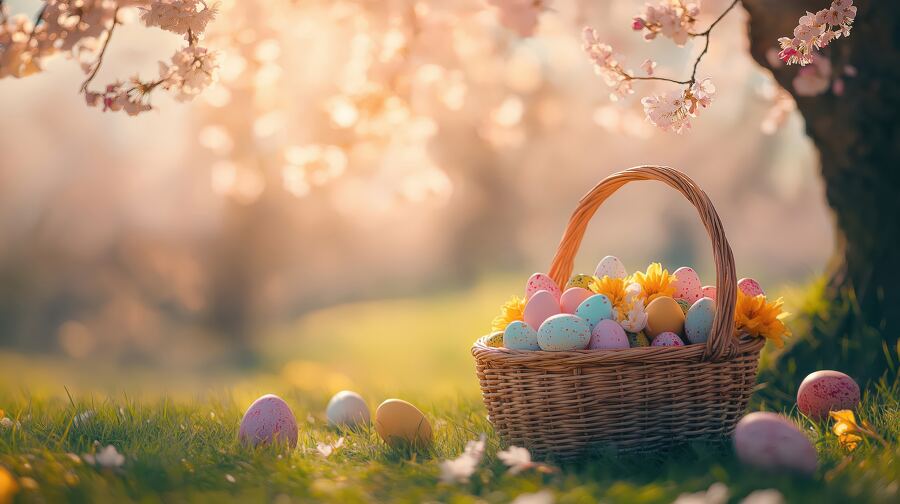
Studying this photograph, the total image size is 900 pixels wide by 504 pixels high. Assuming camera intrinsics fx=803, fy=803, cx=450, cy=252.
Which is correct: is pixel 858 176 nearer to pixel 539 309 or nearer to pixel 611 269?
pixel 611 269

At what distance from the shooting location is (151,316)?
825cm

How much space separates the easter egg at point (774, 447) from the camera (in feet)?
5.93

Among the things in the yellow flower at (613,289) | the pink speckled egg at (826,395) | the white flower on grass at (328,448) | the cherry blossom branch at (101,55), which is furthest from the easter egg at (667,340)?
the cherry blossom branch at (101,55)

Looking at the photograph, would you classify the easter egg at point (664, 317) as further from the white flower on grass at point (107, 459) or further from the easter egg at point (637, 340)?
the white flower on grass at point (107, 459)

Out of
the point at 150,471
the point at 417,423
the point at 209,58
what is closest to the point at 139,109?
the point at 209,58

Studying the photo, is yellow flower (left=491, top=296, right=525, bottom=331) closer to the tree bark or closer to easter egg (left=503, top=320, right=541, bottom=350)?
easter egg (left=503, top=320, right=541, bottom=350)

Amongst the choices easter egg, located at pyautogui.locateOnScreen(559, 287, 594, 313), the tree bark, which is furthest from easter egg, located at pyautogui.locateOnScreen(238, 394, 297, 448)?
the tree bark

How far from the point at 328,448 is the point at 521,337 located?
26.1 inches

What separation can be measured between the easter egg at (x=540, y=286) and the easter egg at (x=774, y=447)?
30.2 inches

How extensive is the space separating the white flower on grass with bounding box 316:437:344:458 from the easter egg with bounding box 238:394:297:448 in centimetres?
8

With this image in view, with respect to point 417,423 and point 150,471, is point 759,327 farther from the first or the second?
point 150,471

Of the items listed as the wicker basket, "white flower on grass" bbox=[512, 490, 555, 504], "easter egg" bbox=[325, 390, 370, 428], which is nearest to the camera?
"white flower on grass" bbox=[512, 490, 555, 504]

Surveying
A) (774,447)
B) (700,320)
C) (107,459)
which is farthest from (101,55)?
(774,447)

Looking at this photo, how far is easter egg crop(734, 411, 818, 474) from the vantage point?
5.93 feet
